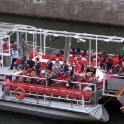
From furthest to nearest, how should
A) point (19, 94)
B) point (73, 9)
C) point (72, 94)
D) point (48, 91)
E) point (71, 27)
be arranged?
1. point (73, 9)
2. point (71, 27)
3. point (19, 94)
4. point (48, 91)
5. point (72, 94)

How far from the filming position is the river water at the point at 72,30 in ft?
81.0

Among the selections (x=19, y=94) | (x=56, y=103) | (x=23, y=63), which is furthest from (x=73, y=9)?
(x=56, y=103)

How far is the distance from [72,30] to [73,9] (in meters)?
3.12

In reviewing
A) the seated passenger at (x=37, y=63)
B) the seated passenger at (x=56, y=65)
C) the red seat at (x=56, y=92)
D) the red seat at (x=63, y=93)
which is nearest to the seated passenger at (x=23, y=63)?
the seated passenger at (x=37, y=63)

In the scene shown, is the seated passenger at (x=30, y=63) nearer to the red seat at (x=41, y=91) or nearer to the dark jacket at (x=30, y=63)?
the dark jacket at (x=30, y=63)

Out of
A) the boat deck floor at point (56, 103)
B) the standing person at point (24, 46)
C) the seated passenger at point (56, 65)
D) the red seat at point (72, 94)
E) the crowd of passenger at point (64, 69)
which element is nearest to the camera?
the boat deck floor at point (56, 103)

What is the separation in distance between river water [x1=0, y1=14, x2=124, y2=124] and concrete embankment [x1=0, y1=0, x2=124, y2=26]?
Answer: 54 centimetres

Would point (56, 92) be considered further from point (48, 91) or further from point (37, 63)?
point (37, 63)

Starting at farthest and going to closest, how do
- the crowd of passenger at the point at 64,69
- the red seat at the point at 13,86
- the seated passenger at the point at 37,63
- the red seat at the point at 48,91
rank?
the seated passenger at the point at 37,63
the red seat at the point at 13,86
the crowd of passenger at the point at 64,69
the red seat at the point at 48,91

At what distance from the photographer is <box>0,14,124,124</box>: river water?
24688mm

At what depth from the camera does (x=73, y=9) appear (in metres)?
46.8

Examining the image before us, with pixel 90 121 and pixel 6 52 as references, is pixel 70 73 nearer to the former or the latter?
pixel 90 121

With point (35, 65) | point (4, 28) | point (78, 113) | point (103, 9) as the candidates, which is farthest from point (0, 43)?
point (103, 9)

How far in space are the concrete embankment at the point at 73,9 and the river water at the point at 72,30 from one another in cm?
54
